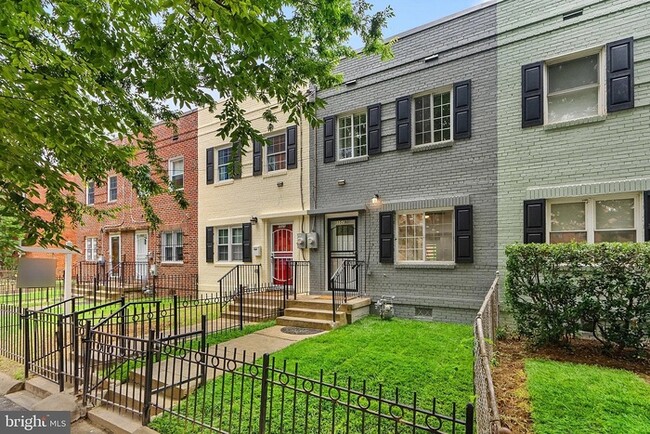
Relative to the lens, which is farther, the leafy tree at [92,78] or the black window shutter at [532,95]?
the black window shutter at [532,95]

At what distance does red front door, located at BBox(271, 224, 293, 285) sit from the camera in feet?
39.0

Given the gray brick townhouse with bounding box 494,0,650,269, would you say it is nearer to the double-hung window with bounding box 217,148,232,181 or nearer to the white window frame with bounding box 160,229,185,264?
the double-hung window with bounding box 217,148,232,181

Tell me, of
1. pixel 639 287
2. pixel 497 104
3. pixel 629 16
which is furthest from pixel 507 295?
pixel 629 16

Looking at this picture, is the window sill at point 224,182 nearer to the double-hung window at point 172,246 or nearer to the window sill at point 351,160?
the double-hung window at point 172,246

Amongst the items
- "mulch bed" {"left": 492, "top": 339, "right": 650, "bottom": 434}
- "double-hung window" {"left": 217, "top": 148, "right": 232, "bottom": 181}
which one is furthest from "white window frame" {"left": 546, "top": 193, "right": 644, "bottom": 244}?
"double-hung window" {"left": 217, "top": 148, "right": 232, "bottom": 181}

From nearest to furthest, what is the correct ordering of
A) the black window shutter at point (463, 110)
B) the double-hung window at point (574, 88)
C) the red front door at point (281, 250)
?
the double-hung window at point (574, 88), the black window shutter at point (463, 110), the red front door at point (281, 250)

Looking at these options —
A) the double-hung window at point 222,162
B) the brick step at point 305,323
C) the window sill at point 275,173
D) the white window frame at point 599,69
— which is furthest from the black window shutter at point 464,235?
the double-hung window at point 222,162

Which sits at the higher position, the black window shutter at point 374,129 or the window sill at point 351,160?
the black window shutter at point 374,129

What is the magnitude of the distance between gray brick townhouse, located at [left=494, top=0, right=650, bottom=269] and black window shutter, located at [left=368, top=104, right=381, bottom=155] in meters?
3.02

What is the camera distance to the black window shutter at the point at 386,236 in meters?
9.73

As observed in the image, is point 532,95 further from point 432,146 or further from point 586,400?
point 586,400

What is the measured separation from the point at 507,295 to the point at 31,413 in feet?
24.7

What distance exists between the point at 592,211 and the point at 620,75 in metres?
2.61

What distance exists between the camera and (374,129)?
33.5 feet
